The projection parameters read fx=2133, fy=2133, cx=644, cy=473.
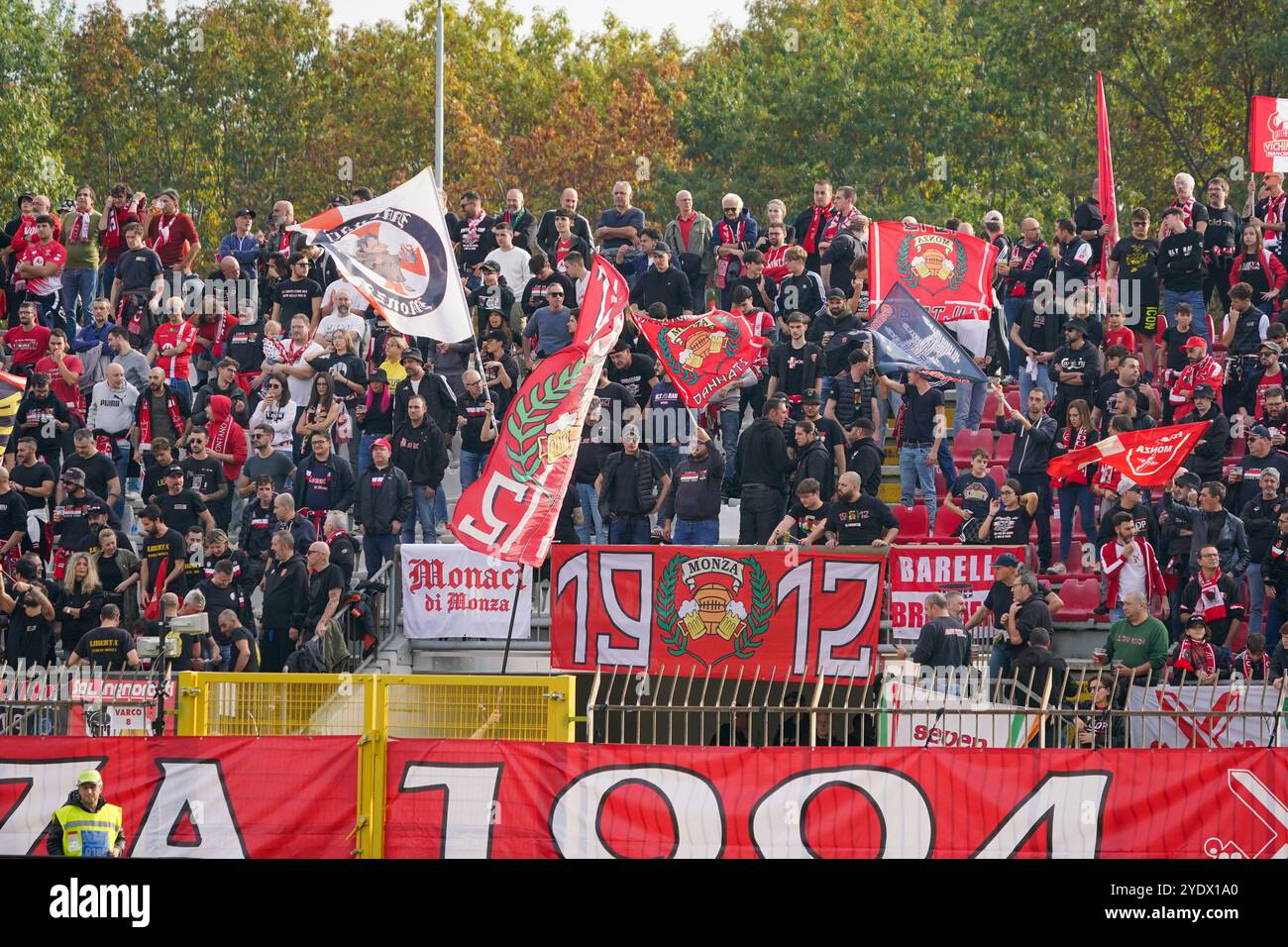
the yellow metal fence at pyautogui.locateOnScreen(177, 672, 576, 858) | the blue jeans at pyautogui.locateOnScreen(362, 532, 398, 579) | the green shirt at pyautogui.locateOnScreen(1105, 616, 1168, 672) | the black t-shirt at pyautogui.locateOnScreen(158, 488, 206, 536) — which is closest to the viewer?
the yellow metal fence at pyautogui.locateOnScreen(177, 672, 576, 858)

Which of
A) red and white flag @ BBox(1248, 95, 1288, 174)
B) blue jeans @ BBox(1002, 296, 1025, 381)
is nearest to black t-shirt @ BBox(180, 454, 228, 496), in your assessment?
blue jeans @ BBox(1002, 296, 1025, 381)

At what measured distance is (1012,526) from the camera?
65.6 ft

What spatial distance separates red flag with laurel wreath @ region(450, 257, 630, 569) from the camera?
16.3 metres

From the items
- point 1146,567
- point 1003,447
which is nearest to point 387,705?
point 1146,567

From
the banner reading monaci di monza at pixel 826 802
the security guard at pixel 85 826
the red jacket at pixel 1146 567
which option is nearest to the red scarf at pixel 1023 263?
the red jacket at pixel 1146 567

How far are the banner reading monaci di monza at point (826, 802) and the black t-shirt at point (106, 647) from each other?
4.91 metres

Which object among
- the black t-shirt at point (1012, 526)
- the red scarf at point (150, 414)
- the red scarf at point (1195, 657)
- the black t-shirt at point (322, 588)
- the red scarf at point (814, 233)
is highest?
the red scarf at point (814, 233)

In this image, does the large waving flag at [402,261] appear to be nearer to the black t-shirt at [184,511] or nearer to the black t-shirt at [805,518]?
the black t-shirt at [184,511]

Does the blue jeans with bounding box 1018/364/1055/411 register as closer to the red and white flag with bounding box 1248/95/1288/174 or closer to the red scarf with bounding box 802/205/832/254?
the red scarf with bounding box 802/205/832/254

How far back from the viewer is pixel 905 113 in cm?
5056

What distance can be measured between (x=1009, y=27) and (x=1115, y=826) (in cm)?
3090

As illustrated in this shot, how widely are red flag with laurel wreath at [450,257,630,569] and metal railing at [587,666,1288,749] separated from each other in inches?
52.2

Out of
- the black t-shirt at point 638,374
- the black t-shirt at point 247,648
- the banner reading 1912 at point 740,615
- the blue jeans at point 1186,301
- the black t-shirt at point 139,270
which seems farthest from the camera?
the black t-shirt at point 139,270

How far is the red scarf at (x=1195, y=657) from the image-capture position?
17531mm
